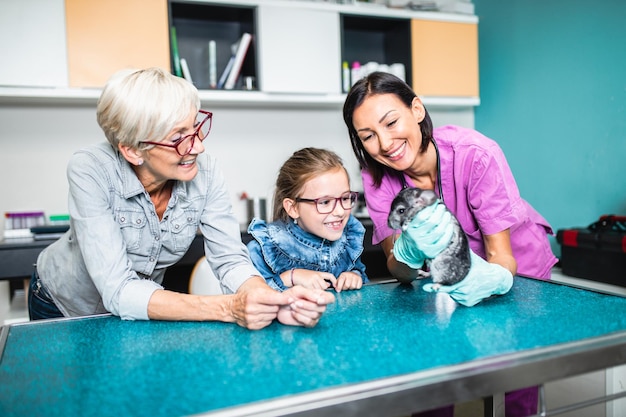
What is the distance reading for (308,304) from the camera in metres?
0.94

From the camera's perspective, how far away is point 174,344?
893 mm

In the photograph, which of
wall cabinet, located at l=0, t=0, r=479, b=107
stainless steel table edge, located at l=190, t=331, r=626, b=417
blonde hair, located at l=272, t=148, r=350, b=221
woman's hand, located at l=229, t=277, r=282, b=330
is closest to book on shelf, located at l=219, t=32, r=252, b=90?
wall cabinet, located at l=0, t=0, r=479, b=107

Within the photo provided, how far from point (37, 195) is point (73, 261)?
5.27ft

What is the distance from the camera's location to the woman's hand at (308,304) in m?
0.94

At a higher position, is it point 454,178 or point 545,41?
point 545,41

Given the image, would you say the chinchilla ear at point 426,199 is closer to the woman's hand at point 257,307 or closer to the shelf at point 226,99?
the woman's hand at point 257,307

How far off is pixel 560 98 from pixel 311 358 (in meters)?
2.43

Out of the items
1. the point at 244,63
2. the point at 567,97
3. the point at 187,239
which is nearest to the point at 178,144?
the point at 187,239

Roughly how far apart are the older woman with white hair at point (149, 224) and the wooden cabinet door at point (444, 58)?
2.04 m

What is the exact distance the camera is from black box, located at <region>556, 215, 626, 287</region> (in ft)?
6.86

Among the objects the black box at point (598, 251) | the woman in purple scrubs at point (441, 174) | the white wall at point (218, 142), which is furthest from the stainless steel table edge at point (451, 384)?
the white wall at point (218, 142)

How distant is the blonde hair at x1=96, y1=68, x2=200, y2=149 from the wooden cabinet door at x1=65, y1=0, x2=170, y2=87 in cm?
146

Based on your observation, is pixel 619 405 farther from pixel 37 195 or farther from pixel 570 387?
pixel 37 195

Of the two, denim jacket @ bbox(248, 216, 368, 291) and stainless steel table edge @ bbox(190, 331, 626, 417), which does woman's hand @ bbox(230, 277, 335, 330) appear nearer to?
stainless steel table edge @ bbox(190, 331, 626, 417)
